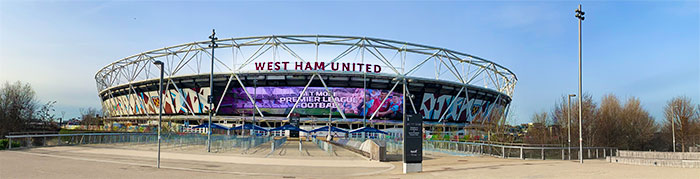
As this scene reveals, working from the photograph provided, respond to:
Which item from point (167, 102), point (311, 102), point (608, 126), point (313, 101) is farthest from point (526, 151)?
point (167, 102)

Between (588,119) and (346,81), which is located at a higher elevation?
(346,81)

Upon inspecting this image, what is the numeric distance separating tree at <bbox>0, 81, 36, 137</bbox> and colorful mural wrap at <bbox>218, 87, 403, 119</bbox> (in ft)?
124

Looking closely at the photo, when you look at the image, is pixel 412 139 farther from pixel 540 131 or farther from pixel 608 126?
pixel 608 126

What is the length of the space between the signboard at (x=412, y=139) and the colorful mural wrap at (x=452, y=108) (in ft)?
210

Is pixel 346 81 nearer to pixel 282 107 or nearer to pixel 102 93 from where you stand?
pixel 282 107

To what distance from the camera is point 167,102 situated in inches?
3568

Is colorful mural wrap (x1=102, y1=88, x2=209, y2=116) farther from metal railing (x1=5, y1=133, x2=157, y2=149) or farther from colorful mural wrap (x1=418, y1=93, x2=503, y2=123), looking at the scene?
metal railing (x1=5, y1=133, x2=157, y2=149)

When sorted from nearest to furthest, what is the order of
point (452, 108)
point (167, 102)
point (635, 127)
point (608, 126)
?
1. point (608, 126)
2. point (635, 127)
3. point (452, 108)
4. point (167, 102)

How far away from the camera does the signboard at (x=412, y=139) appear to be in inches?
790

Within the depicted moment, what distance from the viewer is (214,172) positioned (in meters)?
18.3

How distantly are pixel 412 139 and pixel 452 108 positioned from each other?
70941mm

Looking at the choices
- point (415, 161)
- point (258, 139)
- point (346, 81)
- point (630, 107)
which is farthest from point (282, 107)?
point (415, 161)

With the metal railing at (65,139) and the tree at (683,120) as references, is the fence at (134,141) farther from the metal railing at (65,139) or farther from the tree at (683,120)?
the tree at (683,120)

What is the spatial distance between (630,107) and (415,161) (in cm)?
4758
